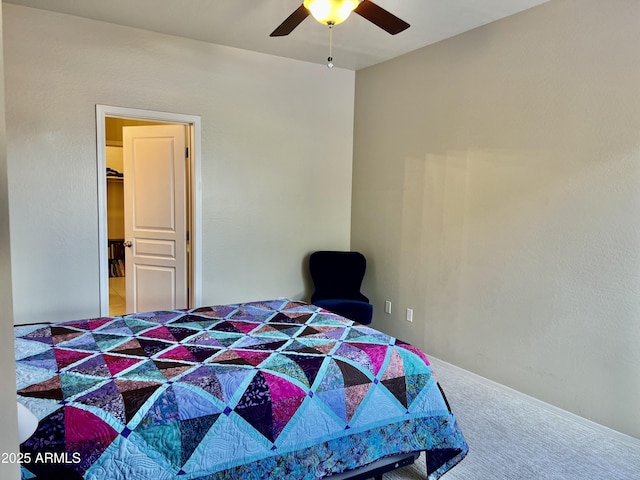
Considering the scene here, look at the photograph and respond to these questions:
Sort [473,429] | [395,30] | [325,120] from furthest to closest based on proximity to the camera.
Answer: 1. [325,120]
2. [473,429]
3. [395,30]

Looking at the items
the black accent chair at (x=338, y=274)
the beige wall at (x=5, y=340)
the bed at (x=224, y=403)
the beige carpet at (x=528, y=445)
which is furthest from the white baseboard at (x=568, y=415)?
the beige wall at (x=5, y=340)

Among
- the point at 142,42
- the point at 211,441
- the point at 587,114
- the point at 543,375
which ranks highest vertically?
the point at 142,42

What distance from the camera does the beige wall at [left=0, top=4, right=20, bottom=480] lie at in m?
0.54

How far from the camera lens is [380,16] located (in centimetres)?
244

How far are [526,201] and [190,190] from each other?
2808mm

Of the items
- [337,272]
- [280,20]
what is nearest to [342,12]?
[280,20]

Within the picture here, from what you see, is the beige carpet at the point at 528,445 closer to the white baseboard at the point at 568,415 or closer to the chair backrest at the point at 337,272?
the white baseboard at the point at 568,415

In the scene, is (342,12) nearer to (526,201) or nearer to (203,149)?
(526,201)

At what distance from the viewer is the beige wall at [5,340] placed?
54 cm

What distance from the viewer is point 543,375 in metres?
3.09

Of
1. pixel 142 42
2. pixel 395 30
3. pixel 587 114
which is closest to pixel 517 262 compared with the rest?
pixel 587 114

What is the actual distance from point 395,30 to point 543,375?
2.49m

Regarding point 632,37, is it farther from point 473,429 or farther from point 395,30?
point 473,429

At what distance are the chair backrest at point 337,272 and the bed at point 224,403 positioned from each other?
6.27 feet
